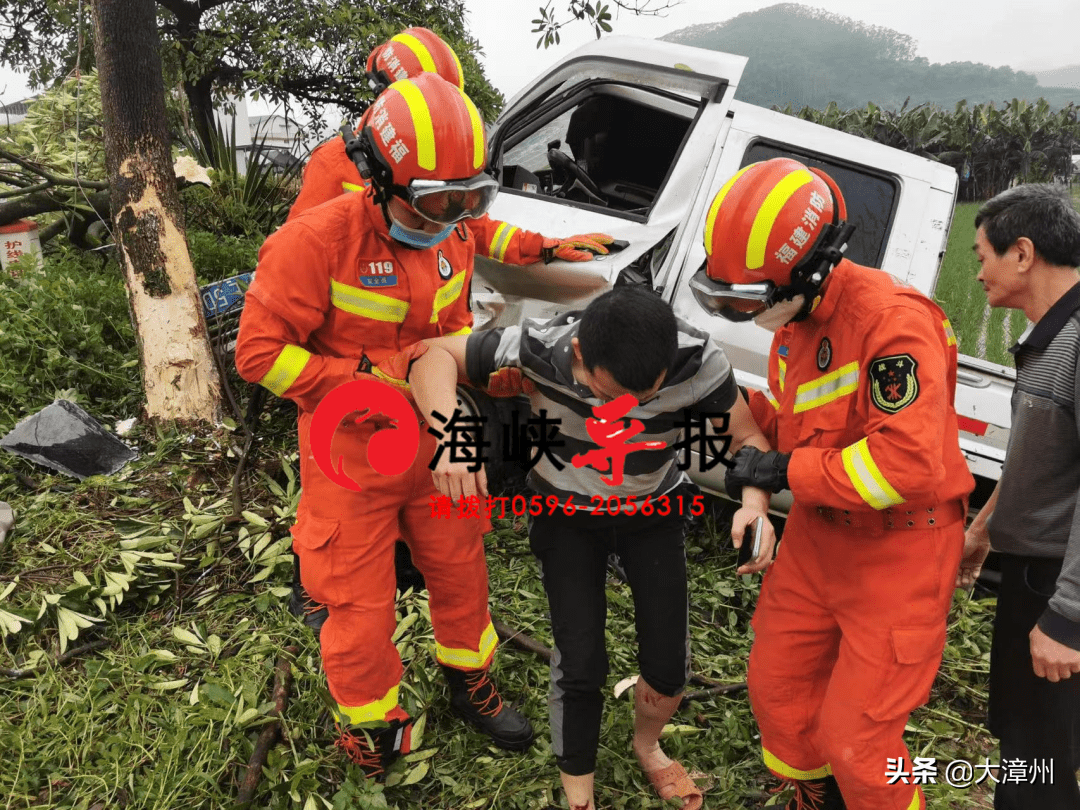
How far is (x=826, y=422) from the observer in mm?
1909

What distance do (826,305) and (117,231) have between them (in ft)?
13.1

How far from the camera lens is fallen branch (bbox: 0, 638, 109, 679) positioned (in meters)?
2.78

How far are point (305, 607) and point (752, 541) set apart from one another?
1.99m

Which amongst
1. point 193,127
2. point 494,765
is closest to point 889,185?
point 494,765

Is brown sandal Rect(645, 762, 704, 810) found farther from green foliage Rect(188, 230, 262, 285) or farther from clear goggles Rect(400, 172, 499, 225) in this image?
green foliage Rect(188, 230, 262, 285)

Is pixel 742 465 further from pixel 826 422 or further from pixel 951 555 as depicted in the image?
pixel 951 555

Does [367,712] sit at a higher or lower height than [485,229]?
lower

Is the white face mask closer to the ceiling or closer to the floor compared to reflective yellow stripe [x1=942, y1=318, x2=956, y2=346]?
closer to the ceiling

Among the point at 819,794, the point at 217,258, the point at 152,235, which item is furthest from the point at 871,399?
the point at 217,258

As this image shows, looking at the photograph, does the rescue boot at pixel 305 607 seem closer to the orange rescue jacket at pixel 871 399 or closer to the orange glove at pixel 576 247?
the orange glove at pixel 576 247

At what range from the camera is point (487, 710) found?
8.63 ft

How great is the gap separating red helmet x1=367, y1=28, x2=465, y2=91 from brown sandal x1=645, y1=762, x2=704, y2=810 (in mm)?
2954

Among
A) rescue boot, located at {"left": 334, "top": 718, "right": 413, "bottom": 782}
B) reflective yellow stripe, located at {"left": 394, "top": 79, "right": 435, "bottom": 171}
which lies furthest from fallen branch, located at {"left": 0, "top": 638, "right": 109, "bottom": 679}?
reflective yellow stripe, located at {"left": 394, "top": 79, "right": 435, "bottom": 171}

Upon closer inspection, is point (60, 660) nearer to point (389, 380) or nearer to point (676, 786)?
point (389, 380)
